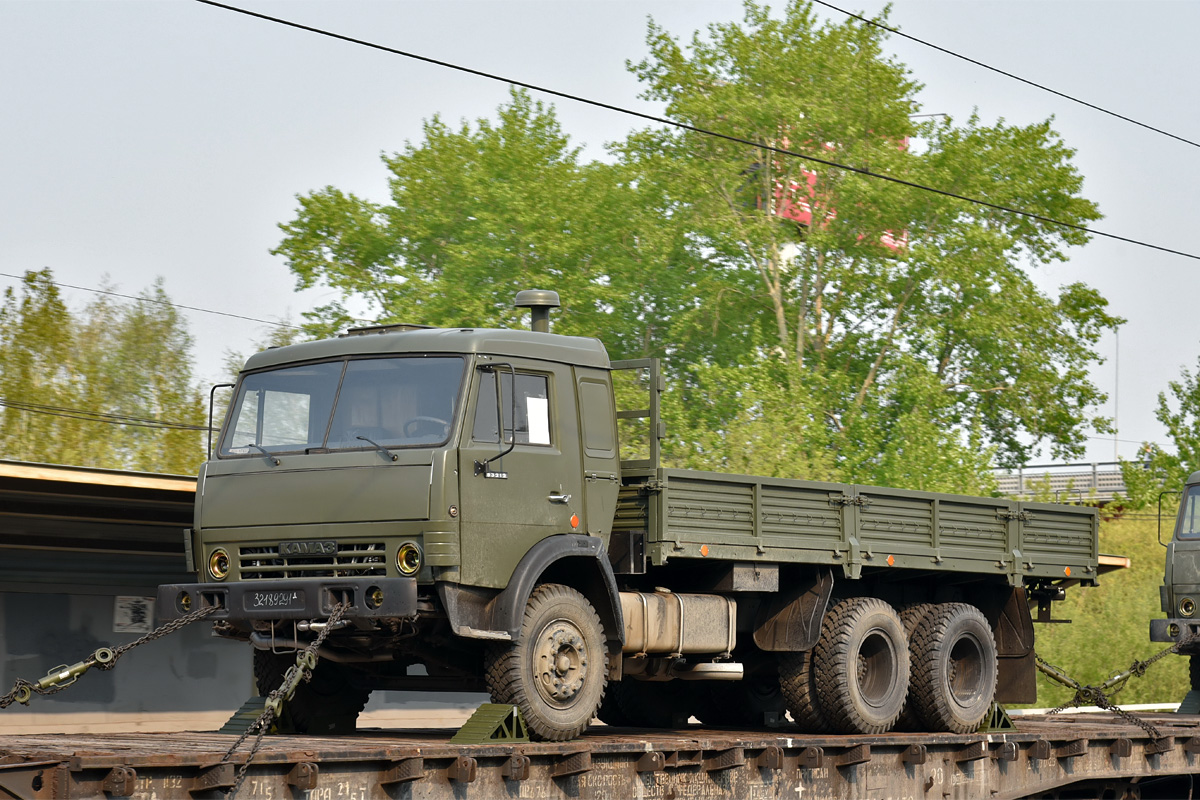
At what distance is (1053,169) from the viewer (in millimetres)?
36938

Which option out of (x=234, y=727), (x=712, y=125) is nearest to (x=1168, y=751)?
(x=234, y=727)

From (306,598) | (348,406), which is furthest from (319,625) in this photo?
(348,406)

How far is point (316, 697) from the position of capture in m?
10.9

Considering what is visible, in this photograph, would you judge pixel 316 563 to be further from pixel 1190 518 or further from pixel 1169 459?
pixel 1169 459

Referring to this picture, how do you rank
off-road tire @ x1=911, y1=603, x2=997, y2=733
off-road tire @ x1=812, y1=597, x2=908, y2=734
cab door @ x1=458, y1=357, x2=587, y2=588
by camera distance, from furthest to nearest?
off-road tire @ x1=911, y1=603, x2=997, y2=733, off-road tire @ x1=812, y1=597, x2=908, y2=734, cab door @ x1=458, y1=357, x2=587, y2=588

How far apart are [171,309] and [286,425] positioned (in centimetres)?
2240

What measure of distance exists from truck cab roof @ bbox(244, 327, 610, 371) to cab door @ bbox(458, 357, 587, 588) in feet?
0.32

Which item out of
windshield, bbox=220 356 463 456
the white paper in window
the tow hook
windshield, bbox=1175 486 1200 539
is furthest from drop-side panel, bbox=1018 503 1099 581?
the tow hook

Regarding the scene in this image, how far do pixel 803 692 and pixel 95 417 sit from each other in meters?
20.8

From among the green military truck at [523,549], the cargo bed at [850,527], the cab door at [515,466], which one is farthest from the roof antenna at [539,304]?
the cargo bed at [850,527]

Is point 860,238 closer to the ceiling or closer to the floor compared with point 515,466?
closer to the ceiling

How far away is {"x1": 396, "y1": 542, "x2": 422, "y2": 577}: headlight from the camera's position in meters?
9.12

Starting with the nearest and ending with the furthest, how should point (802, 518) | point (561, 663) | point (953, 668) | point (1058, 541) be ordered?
point (561, 663)
point (802, 518)
point (953, 668)
point (1058, 541)

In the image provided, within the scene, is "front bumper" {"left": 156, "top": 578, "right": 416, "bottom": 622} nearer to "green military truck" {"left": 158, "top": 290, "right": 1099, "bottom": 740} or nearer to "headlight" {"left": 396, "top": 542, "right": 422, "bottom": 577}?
"green military truck" {"left": 158, "top": 290, "right": 1099, "bottom": 740}
